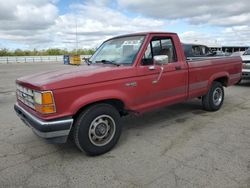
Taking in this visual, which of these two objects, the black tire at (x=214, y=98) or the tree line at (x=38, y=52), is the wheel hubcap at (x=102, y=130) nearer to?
the black tire at (x=214, y=98)

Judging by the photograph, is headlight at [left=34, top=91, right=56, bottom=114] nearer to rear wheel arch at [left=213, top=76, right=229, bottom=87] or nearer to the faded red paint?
the faded red paint

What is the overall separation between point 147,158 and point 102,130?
839 mm

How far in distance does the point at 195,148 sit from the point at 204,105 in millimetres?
2441

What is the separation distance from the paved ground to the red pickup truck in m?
0.44

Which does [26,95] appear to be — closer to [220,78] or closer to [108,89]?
[108,89]

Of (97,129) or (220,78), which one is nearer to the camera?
(97,129)

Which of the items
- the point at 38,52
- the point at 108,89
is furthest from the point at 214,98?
the point at 38,52

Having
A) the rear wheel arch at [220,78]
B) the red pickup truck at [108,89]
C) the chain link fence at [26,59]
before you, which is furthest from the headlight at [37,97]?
the chain link fence at [26,59]

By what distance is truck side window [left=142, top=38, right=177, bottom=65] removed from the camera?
4.55 meters

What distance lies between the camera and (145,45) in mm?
4512

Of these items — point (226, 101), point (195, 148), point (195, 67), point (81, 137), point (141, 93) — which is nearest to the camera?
point (81, 137)

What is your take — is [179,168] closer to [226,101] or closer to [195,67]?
[195,67]

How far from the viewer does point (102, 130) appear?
4.00 metres

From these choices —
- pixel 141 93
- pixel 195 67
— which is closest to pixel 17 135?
pixel 141 93
